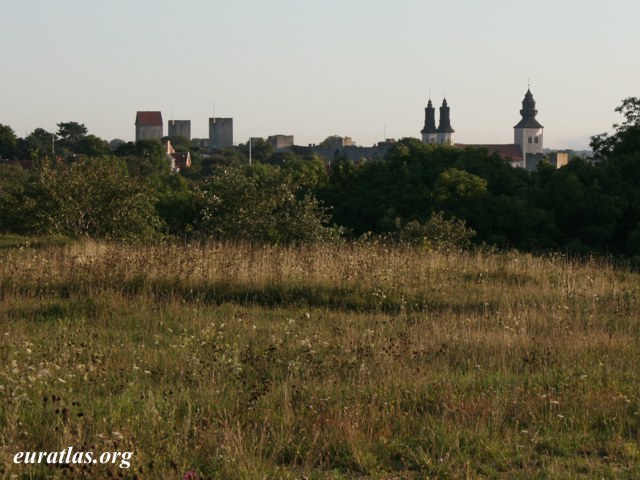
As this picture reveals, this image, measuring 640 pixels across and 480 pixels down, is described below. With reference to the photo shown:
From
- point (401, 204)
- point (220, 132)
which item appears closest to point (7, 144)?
point (401, 204)

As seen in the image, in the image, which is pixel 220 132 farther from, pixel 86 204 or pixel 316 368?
pixel 316 368

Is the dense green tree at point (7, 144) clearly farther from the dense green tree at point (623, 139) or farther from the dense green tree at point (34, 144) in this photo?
the dense green tree at point (623, 139)

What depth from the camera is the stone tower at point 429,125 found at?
197 m

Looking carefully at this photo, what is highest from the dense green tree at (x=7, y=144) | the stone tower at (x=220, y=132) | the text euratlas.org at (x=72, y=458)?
the stone tower at (x=220, y=132)

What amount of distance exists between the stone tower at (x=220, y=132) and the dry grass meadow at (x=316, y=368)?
185802mm

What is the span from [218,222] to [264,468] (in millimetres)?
17454

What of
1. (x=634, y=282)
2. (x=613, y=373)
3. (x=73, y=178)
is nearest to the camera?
(x=613, y=373)

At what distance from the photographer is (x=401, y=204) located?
31.7 m

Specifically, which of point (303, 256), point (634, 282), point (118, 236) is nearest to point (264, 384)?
point (303, 256)

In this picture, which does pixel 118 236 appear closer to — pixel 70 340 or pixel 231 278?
pixel 231 278

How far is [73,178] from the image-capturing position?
2475 cm

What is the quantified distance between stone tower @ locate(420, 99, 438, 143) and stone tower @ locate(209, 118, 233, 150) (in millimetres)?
41873

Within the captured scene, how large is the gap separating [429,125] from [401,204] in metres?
170

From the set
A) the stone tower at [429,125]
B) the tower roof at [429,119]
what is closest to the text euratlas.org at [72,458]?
the stone tower at [429,125]
